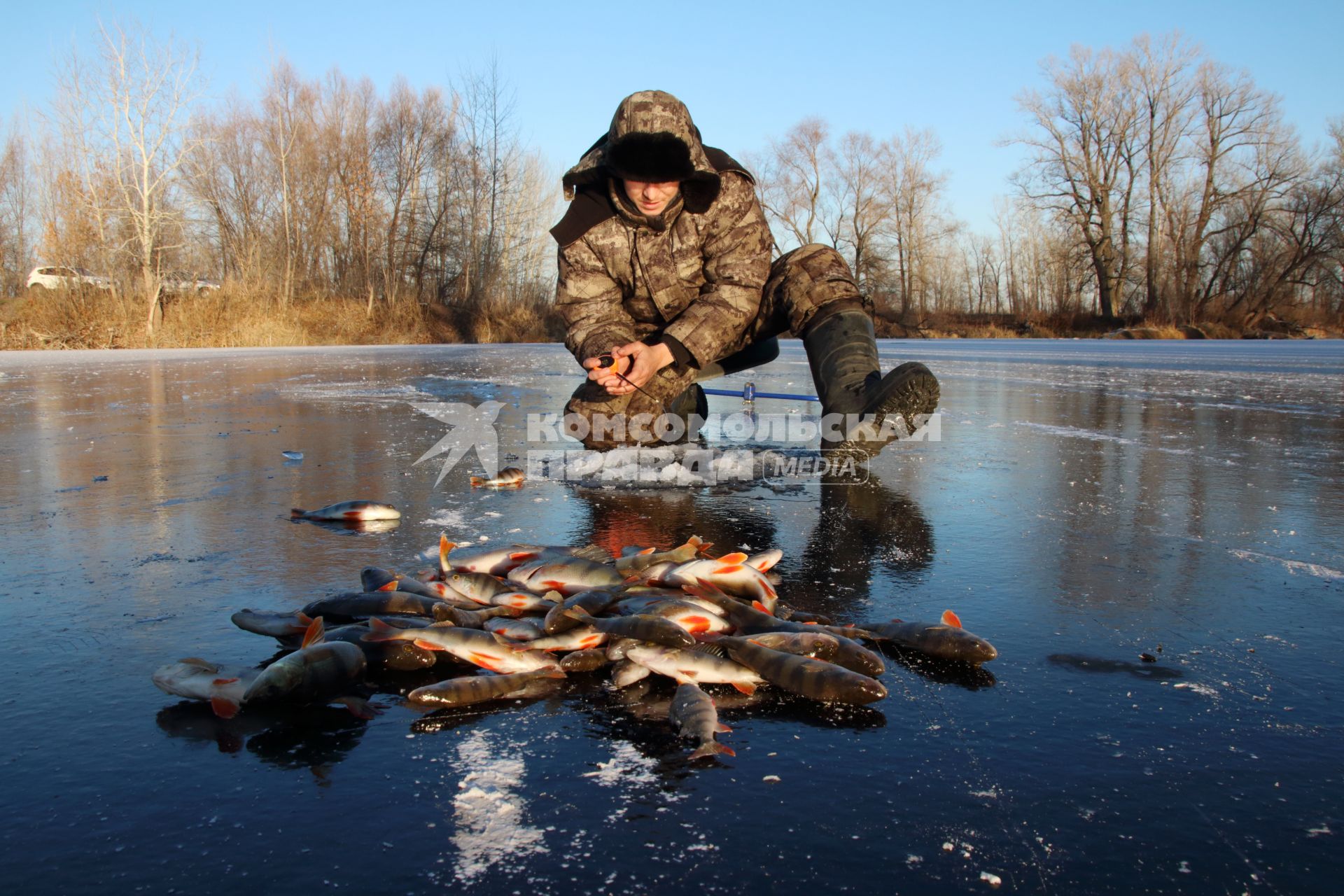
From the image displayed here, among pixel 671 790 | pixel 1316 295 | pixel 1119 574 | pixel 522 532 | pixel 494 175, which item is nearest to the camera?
pixel 671 790

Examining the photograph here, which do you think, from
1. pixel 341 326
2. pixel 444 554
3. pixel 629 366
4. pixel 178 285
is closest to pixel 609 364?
pixel 629 366

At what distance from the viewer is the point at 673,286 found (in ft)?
18.6

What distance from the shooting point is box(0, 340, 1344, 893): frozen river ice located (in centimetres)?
130

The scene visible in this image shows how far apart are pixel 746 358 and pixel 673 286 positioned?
3.16ft

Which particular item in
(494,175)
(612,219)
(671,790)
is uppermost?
(494,175)

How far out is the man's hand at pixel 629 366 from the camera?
5.00m

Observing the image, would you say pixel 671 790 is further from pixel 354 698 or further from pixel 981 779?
pixel 354 698

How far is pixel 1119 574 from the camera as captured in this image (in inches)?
108

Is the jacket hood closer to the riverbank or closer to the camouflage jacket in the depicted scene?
the camouflage jacket

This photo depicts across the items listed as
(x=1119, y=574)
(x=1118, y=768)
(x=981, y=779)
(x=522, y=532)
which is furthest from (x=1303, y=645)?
(x=522, y=532)

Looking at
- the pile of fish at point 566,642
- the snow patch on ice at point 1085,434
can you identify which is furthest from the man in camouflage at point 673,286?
the pile of fish at point 566,642

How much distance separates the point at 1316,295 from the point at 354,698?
155ft

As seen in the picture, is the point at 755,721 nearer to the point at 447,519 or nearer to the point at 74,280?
the point at 447,519

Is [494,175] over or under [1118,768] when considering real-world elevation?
over
